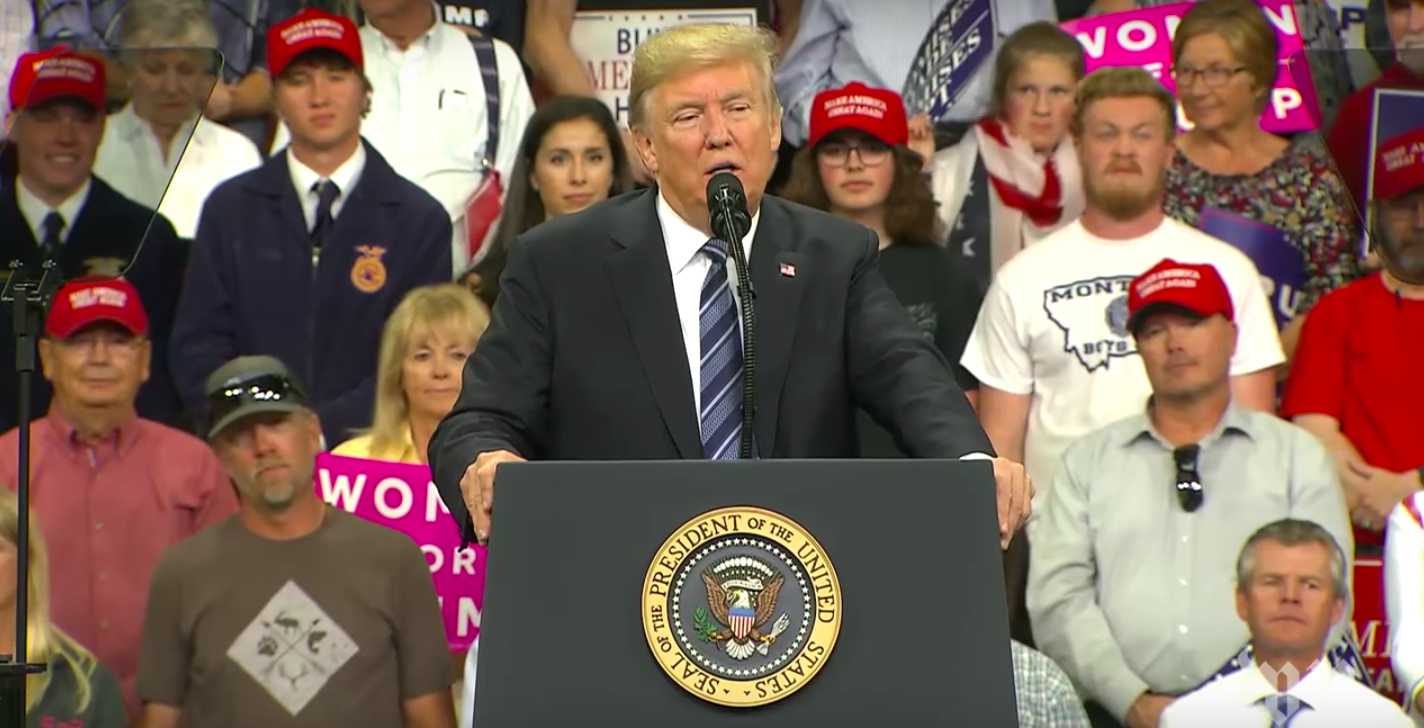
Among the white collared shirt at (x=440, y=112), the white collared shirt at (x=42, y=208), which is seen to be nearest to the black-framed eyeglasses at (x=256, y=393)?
the white collared shirt at (x=440, y=112)

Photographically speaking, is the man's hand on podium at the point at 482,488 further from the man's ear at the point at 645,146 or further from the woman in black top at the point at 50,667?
the woman in black top at the point at 50,667

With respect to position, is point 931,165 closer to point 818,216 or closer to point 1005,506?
point 818,216

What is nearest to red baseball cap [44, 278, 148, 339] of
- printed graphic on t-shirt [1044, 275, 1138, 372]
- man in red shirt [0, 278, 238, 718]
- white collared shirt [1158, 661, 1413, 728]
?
man in red shirt [0, 278, 238, 718]

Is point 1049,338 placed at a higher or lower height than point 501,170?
lower

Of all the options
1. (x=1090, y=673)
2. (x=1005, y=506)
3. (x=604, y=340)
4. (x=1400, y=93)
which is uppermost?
(x=1400, y=93)

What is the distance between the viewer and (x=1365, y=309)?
521 cm

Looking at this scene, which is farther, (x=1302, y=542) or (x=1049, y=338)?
(x=1049, y=338)

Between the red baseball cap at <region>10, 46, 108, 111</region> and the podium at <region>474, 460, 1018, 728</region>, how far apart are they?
61.2 inches

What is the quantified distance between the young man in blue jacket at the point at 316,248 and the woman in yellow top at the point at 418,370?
0.16m

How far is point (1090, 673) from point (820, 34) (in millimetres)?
2072

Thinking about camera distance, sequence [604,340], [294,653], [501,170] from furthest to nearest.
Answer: [501,170] → [294,653] → [604,340]

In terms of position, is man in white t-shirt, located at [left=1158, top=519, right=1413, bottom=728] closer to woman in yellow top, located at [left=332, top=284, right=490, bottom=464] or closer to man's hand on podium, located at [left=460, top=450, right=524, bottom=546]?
woman in yellow top, located at [left=332, top=284, right=490, bottom=464]

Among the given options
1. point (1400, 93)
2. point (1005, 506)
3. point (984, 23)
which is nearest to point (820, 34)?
point (984, 23)

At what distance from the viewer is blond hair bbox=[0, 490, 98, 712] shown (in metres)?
4.52
